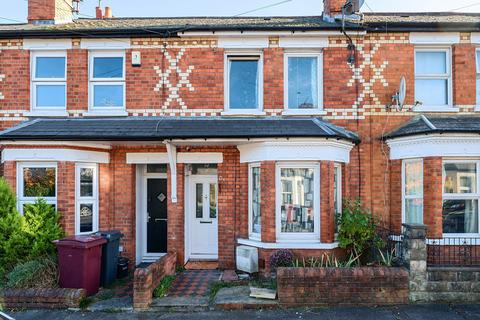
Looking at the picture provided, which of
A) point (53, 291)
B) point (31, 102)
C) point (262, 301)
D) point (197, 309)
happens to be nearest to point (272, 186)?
point (262, 301)

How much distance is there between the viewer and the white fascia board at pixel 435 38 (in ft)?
29.8

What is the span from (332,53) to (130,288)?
7.21 metres

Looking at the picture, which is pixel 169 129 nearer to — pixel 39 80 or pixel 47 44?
pixel 39 80

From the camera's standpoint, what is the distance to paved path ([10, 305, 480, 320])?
614cm

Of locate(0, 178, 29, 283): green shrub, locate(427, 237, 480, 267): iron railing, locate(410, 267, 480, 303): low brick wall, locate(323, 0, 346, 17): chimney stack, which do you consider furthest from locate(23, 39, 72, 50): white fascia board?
locate(427, 237, 480, 267): iron railing

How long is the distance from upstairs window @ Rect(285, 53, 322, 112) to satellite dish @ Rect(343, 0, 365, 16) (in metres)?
1.64

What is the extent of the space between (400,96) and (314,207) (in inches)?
132

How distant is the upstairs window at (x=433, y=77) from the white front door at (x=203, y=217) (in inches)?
224

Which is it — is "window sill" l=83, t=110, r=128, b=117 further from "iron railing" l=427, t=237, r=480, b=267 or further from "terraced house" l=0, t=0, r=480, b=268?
"iron railing" l=427, t=237, r=480, b=267

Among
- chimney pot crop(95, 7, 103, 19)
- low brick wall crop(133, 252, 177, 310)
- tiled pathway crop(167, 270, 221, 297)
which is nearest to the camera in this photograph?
low brick wall crop(133, 252, 177, 310)

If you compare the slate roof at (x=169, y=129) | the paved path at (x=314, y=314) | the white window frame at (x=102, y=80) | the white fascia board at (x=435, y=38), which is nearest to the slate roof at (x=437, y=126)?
the slate roof at (x=169, y=129)

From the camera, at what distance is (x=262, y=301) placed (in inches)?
260

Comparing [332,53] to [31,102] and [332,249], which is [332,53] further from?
[31,102]

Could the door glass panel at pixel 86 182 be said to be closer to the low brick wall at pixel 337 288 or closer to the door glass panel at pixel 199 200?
the door glass panel at pixel 199 200
